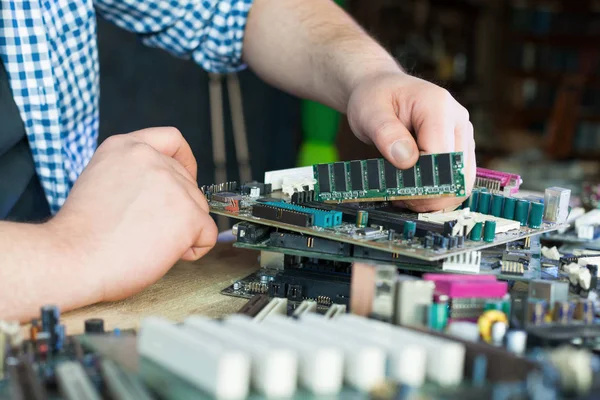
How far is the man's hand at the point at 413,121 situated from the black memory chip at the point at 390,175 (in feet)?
0.04

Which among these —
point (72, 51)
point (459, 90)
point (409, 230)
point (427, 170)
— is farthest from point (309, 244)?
point (459, 90)

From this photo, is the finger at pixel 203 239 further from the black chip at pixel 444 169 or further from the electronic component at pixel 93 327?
the black chip at pixel 444 169

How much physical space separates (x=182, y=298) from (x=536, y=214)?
73 cm

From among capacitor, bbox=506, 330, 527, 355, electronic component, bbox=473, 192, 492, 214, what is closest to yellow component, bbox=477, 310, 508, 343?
capacitor, bbox=506, 330, 527, 355

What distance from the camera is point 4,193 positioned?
1.84 m

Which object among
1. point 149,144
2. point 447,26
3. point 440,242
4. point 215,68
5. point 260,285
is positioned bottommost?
point 260,285

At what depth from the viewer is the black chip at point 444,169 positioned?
147cm

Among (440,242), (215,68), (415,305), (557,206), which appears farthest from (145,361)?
Result: (215,68)

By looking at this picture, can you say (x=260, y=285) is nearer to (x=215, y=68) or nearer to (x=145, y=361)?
(x=145, y=361)

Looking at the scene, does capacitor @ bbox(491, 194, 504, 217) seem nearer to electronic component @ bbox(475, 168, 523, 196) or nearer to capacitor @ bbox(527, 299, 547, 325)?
electronic component @ bbox(475, 168, 523, 196)

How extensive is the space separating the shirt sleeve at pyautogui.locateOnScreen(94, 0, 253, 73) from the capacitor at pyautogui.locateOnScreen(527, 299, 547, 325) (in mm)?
1476

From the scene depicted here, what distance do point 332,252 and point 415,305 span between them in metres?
0.36

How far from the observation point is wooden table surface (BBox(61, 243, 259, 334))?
1.28 metres

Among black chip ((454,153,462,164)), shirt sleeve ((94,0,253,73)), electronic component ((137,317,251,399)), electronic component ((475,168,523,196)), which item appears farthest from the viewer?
shirt sleeve ((94,0,253,73))
